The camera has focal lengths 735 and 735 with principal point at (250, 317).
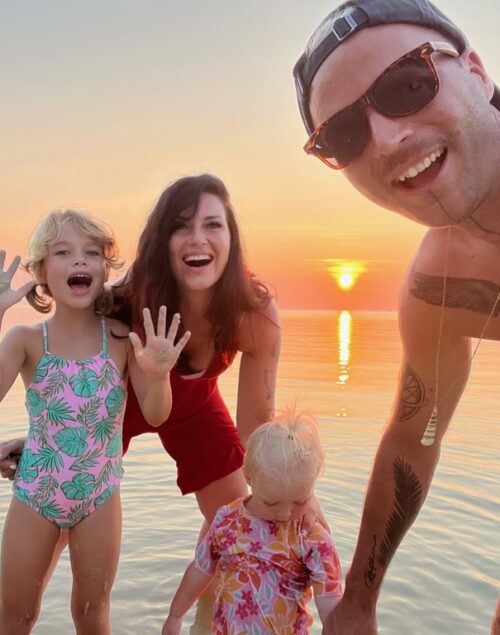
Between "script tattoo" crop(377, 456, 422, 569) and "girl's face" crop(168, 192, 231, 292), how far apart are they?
1411mm

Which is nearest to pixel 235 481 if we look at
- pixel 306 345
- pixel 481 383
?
pixel 481 383

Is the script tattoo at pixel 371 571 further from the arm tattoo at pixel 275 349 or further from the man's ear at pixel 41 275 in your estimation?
the man's ear at pixel 41 275

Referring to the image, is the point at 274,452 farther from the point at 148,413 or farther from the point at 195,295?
the point at 195,295

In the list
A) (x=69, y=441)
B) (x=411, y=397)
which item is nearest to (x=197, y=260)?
(x=69, y=441)

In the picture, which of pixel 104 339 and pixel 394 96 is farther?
pixel 104 339

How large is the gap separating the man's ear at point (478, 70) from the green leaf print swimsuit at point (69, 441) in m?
2.15

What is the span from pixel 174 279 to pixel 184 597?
1652 millimetres

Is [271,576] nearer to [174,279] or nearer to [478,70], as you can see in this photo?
[174,279]

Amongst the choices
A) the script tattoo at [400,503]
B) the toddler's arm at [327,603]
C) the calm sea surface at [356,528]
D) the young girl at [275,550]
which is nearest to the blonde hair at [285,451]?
the young girl at [275,550]

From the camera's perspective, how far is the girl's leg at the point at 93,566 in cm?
348

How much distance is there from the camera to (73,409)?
11.8ft

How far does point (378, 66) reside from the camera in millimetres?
2559

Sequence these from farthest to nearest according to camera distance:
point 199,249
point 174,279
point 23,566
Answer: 1. point 174,279
2. point 199,249
3. point 23,566

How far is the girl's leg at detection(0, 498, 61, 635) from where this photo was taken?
3.43 m
